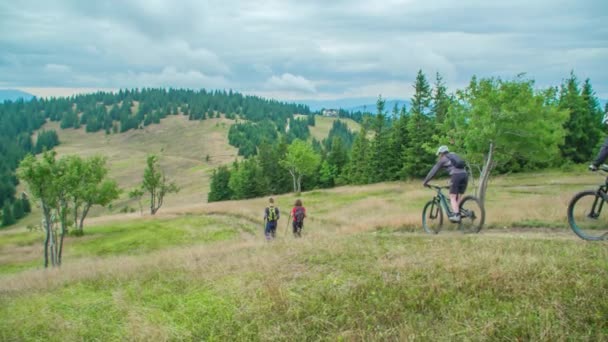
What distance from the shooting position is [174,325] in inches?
250

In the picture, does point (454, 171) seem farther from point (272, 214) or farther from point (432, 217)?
point (272, 214)

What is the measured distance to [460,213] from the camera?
11.7m

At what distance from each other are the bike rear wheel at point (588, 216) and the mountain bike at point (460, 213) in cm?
248

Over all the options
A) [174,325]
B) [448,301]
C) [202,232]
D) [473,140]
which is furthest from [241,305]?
[202,232]

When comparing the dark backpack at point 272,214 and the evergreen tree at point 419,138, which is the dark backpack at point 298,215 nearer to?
the dark backpack at point 272,214

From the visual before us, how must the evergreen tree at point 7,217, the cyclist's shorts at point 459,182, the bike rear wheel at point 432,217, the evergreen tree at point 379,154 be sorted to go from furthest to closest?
the evergreen tree at point 7,217 → the evergreen tree at point 379,154 → the bike rear wheel at point 432,217 → the cyclist's shorts at point 459,182

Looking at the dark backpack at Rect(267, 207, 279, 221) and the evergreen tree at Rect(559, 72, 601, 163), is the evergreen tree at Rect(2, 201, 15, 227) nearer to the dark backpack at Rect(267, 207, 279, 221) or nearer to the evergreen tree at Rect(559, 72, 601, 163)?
the dark backpack at Rect(267, 207, 279, 221)

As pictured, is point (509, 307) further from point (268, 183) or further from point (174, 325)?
point (268, 183)

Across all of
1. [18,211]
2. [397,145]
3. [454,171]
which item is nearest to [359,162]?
[397,145]

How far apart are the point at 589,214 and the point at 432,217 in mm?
4576

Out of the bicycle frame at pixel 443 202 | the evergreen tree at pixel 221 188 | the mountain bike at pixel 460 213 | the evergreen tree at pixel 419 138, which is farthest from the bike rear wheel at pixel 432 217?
the evergreen tree at pixel 221 188

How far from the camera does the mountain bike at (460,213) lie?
1161 centimetres

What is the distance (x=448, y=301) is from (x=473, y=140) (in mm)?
19690

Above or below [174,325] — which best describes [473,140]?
above
